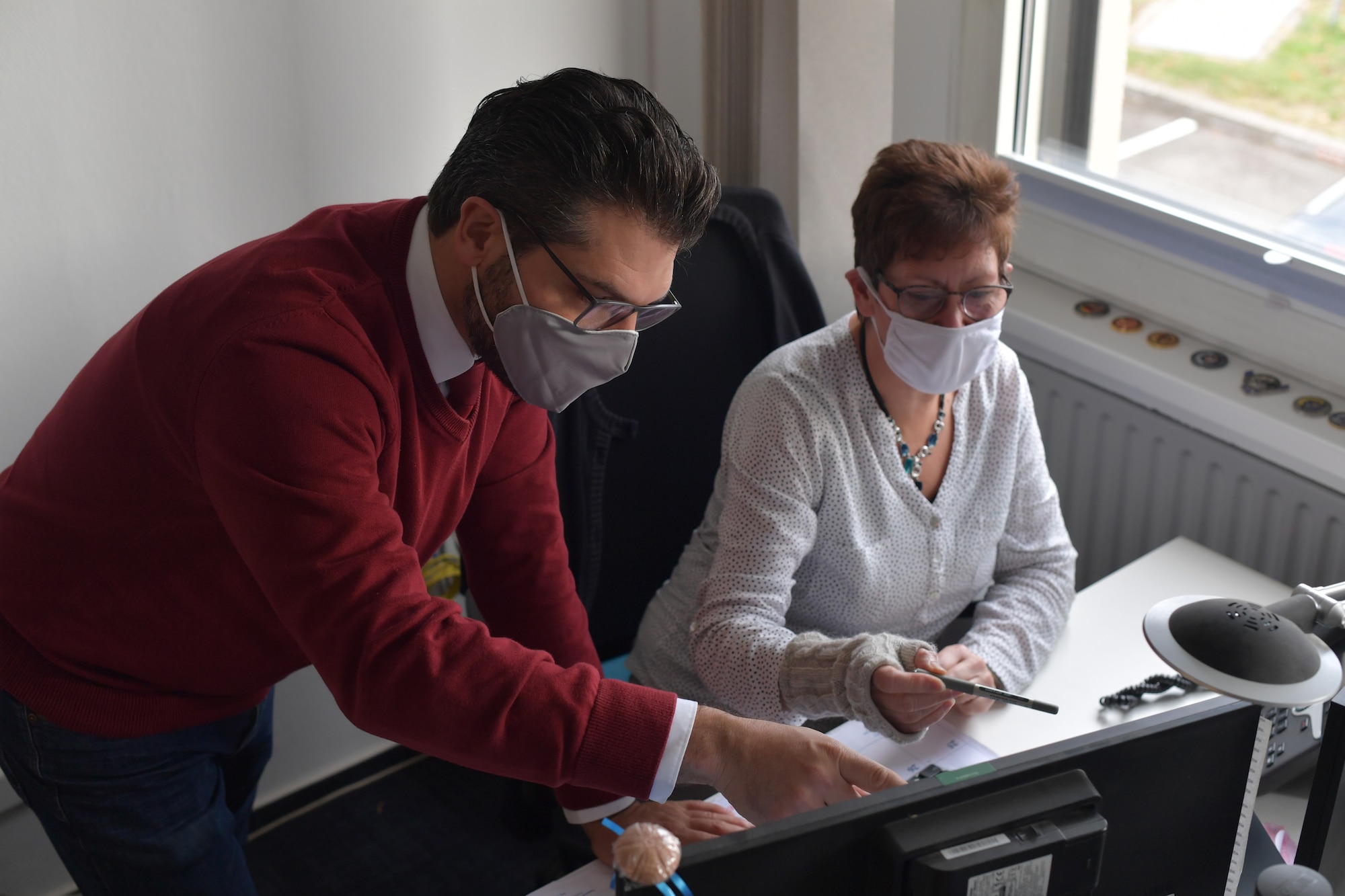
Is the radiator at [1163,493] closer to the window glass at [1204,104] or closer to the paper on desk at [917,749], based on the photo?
the window glass at [1204,104]

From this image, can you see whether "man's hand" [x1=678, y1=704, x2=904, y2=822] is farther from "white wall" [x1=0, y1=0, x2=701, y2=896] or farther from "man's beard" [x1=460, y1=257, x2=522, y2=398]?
"white wall" [x1=0, y1=0, x2=701, y2=896]

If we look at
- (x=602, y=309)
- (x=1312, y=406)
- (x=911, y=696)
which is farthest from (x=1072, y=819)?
(x=1312, y=406)

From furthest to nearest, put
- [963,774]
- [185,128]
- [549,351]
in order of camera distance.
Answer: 1. [185,128]
2. [549,351]
3. [963,774]

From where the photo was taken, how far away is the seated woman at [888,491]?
4.64 feet

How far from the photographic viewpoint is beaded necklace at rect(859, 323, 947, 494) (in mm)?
1521

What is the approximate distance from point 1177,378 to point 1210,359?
0.10m

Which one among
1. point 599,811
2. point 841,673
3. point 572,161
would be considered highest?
point 572,161

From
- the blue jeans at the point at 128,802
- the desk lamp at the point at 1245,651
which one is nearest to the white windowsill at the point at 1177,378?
the desk lamp at the point at 1245,651

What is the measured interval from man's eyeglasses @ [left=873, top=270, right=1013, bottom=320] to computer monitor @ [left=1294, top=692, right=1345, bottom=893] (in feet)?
2.15

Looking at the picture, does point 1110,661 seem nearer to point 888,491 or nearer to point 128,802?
point 888,491

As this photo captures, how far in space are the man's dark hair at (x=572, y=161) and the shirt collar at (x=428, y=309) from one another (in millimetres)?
27

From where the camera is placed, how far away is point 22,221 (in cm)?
154

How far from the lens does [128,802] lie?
124cm

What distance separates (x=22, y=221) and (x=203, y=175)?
0.25 meters
